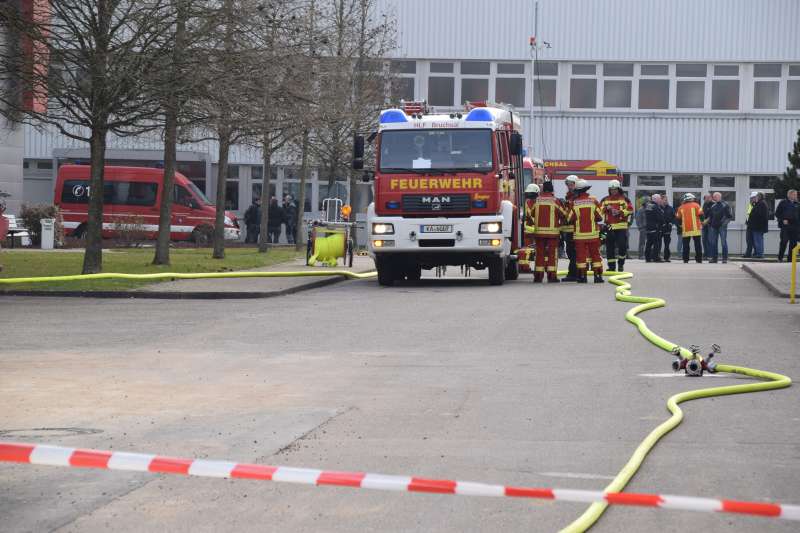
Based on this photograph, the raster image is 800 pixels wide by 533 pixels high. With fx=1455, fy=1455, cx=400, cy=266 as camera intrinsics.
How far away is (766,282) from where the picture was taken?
85.7 feet

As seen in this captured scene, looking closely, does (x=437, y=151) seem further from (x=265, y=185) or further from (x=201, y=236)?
(x=201, y=236)

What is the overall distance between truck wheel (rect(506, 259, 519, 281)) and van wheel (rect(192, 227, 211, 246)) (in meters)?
19.7

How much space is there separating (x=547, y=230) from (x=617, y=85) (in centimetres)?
2935

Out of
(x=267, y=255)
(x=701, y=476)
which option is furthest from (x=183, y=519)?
(x=267, y=255)

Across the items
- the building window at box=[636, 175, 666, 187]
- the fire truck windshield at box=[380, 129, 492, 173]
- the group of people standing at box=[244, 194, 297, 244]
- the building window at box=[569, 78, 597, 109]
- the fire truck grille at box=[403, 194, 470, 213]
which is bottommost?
the group of people standing at box=[244, 194, 297, 244]

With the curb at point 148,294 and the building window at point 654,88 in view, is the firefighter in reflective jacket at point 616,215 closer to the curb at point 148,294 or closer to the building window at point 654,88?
the curb at point 148,294

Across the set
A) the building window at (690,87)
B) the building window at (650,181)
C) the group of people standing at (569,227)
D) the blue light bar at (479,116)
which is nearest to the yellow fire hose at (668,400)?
the group of people standing at (569,227)

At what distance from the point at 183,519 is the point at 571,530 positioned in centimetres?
168

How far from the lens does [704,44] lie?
174 ft

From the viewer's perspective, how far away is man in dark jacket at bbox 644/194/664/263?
38.1 meters

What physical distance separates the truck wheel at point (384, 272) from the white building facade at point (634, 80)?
27303mm

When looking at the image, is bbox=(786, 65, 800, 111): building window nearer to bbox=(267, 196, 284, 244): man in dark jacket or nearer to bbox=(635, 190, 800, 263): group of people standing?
bbox=(635, 190, 800, 263): group of people standing

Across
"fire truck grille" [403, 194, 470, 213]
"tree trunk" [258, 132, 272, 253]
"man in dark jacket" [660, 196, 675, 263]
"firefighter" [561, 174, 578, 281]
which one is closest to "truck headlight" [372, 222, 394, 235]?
"fire truck grille" [403, 194, 470, 213]

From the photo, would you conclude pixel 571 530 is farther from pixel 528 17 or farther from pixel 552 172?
pixel 528 17
